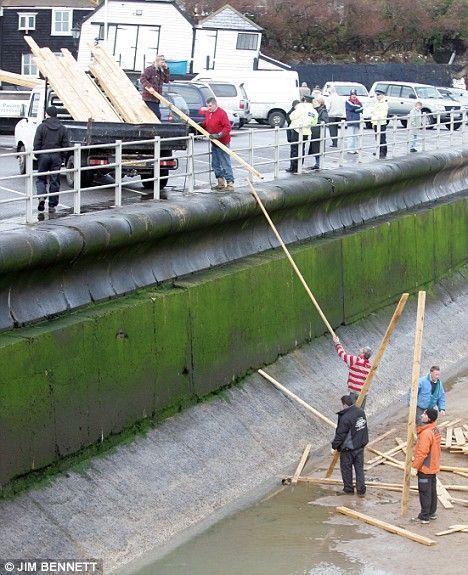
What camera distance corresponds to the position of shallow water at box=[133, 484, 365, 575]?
1468 centimetres

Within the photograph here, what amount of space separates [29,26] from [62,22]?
163cm

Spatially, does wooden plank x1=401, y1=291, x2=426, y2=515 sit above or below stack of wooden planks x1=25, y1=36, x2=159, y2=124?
below

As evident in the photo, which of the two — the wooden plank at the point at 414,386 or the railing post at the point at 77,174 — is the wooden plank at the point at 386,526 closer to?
the wooden plank at the point at 414,386

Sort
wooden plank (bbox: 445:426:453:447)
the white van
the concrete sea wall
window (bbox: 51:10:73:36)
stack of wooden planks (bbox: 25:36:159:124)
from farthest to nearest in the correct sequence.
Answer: window (bbox: 51:10:73:36), the white van, stack of wooden planks (bbox: 25:36:159:124), wooden plank (bbox: 445:426:453:447), the concrete sea wall

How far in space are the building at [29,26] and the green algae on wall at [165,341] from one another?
43344 mm

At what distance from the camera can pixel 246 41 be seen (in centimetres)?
6462

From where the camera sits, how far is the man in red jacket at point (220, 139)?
70.8 feet

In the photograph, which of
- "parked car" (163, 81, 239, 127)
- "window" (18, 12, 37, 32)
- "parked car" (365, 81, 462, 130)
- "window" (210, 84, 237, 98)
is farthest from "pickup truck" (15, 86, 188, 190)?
"window" (18, 12, 37, 32)

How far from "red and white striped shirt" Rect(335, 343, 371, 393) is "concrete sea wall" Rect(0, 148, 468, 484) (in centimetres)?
176

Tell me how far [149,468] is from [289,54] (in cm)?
5656

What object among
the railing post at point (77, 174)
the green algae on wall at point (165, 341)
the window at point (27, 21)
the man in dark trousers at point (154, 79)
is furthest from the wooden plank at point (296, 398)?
the window at point (27, 21)

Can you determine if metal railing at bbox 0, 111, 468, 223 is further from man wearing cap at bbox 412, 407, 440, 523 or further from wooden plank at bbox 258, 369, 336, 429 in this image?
man wearing cap at bbox 412, 407, 440, 523

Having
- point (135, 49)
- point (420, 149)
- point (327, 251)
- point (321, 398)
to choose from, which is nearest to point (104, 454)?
point (321, 398)

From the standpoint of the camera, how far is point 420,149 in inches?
1318
